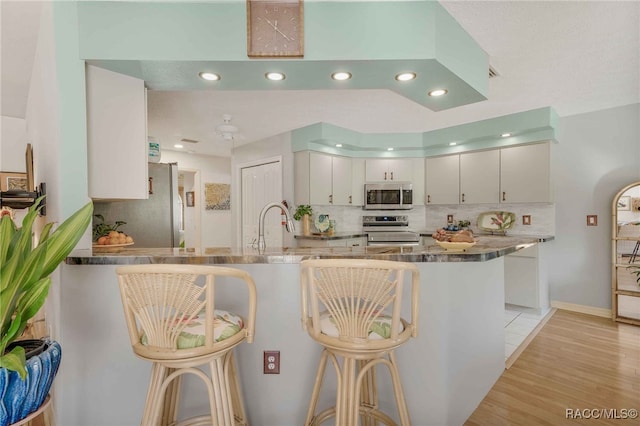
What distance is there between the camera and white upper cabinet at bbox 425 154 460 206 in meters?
4.52

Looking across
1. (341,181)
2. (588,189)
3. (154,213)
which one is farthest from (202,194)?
(588,189)

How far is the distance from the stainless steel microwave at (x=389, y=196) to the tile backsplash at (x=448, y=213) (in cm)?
25

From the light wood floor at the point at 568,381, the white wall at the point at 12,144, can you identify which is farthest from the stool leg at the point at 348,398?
the white wall at the point at 12,144

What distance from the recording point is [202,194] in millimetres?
5730

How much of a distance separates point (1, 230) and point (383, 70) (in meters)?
1.81

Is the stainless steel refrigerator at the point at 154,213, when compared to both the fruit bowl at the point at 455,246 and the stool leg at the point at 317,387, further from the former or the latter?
the fruit bowl at the point at 455,246

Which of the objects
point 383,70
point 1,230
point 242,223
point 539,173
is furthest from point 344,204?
point 1,230

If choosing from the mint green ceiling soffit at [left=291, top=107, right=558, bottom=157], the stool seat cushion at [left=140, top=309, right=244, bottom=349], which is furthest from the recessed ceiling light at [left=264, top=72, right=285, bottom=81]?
the mint green ceiling soffit at [left=291, top=107, right=558, bottom=157]

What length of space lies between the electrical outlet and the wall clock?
62.3 inches

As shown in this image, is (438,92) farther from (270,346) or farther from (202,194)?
(202,194)

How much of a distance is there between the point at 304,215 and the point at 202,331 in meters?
3.12

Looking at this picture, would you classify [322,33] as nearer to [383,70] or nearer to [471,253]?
[383,70]

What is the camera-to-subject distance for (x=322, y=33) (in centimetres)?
169

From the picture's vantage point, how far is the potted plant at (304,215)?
4.27 metres
